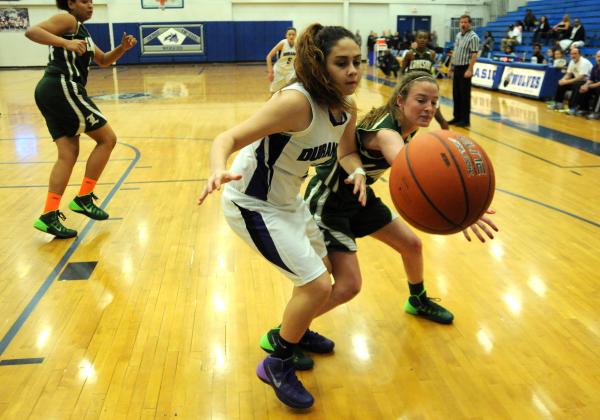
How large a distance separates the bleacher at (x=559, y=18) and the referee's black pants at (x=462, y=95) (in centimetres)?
689

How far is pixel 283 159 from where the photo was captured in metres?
2.30

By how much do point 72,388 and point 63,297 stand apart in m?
1.03

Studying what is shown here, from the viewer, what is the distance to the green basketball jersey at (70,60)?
4277 millimetres

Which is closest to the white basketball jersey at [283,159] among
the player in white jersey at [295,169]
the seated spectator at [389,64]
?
the player in white jersey at [295,169]

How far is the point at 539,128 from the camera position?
29.2ft

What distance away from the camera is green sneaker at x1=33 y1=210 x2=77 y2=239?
435cm

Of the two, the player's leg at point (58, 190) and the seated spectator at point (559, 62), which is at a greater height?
the seated spectator at point (559, 62)

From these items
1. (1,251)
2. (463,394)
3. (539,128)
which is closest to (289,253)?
(463,394)

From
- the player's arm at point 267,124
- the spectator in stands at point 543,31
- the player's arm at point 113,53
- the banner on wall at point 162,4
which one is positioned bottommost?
the player's arm at point 267,124

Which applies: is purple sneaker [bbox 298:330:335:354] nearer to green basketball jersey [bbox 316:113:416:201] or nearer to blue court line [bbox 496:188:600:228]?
green basketball jersey [bbox 316:113:416:201]

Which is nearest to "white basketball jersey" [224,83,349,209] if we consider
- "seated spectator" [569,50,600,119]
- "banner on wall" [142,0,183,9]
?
"seated spectator" [569,50,600,119]

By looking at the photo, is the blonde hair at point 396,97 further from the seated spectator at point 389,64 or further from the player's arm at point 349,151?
the seated spectator at point 389,64

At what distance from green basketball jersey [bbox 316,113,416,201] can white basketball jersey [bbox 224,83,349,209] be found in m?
0.27

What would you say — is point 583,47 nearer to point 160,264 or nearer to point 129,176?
point 129,176
